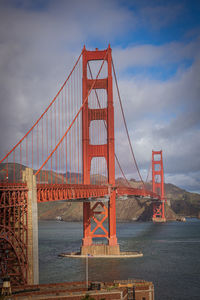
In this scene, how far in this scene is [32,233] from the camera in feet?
82.1

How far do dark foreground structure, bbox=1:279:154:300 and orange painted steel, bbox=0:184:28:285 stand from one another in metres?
1.25

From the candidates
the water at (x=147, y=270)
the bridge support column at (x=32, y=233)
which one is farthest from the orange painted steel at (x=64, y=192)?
the water at (x=147, y=270)

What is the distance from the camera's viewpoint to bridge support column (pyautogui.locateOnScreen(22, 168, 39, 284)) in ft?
81.0

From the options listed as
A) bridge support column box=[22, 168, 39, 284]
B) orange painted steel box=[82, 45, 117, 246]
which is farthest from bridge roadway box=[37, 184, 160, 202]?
orange painted steel box=[82, 45, 117, 246]

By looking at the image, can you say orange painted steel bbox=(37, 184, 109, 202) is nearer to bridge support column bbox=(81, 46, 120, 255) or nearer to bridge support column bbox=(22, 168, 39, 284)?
bridge support column bbox=(22, 168, 39, 284)

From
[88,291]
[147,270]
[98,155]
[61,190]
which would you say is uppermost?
[98,155]

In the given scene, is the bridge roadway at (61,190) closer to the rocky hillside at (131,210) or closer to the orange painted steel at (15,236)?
the orange painted steel at (15,236)

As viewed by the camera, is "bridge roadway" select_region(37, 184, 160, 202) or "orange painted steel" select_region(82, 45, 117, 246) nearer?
"bridge roadway" select_region(37, 184, 160, 202)

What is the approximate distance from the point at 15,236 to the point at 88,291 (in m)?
5.03

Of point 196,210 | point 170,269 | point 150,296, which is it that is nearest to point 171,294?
point 150,296

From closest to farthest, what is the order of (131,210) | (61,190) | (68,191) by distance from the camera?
(61,190)
(68,191)
(131,210)

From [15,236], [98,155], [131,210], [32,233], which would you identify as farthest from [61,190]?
[131,210]

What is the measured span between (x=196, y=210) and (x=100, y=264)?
149115mm

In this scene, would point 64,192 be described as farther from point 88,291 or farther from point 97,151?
point 97,151
